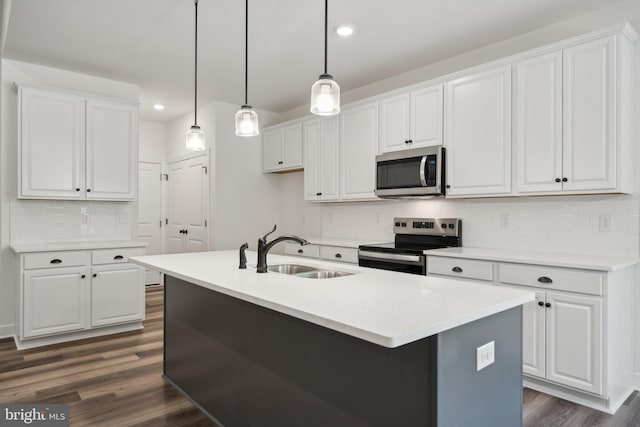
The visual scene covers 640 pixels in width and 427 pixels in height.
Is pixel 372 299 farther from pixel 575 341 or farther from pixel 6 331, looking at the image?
pixel 6 331

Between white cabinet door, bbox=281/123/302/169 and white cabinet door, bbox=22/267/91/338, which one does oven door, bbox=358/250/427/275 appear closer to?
white cabinet door, bbox=281/123/302/169

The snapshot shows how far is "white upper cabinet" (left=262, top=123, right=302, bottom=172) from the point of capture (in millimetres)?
4914

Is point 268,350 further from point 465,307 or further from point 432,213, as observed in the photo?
point 432,213

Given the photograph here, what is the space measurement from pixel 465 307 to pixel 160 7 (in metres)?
2.81

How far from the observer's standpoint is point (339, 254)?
4109mm

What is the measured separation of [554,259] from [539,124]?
0.96 metres

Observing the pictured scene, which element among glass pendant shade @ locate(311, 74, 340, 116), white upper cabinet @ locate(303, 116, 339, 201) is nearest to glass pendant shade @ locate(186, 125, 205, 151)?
glass pendant shade @ locate(311, 74, 340, 116)

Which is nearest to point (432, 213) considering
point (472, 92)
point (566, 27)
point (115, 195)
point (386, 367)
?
point (472, 92)

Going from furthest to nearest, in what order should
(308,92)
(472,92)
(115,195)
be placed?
(308,92) < (115,195) < (472,92)

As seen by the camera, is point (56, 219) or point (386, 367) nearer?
point (386, 367)

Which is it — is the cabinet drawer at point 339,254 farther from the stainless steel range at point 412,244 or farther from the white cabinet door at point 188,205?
the white cabinet door at point 188,205

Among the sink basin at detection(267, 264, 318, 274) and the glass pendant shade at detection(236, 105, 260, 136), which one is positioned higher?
the glass pendant shade at detection(236, 105, 260, 136)

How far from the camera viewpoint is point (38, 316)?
141 inches

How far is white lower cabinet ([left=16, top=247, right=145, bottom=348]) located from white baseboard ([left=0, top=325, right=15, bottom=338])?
24cm
